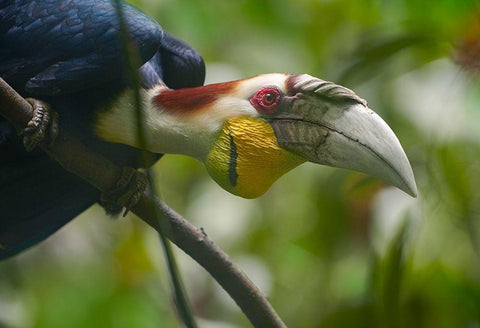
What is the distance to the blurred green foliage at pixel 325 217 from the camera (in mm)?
842

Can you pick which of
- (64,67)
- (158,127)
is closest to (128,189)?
(158,127)

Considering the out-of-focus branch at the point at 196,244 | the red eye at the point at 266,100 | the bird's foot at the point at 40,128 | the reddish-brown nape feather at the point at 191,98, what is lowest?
the out-of-focus branch at the point at 196,244

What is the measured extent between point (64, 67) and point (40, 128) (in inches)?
5.5

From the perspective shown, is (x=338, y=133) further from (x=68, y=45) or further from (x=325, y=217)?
(x=68, y=45)

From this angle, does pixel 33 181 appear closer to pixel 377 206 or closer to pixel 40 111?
pixel 40 111

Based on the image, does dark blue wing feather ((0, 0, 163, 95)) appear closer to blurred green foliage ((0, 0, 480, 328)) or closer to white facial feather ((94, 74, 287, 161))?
white facial feather ((94, 74, 287, 161))

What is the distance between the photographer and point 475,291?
92 cm

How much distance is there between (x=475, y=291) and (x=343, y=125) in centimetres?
30

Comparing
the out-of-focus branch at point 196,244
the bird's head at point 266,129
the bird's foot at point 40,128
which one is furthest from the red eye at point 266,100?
the bird's foot at point 40,128

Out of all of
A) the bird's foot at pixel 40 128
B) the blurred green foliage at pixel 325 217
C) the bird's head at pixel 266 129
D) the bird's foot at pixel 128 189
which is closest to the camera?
the blurred green foliage at pixel 325 217

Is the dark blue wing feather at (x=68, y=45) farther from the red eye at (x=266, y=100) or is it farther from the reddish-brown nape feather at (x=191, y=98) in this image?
the red eye at (x=266, y=100)

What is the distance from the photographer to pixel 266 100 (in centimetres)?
108

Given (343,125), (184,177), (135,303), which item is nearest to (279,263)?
(184,177)

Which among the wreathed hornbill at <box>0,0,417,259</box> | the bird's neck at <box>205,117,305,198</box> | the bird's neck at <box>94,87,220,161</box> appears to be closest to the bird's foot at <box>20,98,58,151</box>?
the wreathed hornbill at <box>0,0,417,259</box>
